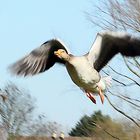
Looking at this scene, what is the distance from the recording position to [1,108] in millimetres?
22328

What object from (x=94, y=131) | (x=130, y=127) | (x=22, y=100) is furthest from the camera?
(x=94, y=131)

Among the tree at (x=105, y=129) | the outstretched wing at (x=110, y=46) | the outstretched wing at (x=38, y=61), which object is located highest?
the outstretched wing at (x=38, y=61)

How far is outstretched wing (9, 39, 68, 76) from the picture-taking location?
266 inches

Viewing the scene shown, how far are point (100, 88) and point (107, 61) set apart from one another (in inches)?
43.4

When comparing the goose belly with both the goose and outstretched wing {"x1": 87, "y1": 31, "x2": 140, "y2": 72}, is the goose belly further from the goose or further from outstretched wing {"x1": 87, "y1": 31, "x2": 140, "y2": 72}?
outstretched wing {"x1": 87, "y1": 31, "x2": 140, "y2": 72}

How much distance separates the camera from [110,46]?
7.12 metres

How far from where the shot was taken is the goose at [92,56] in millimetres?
6270

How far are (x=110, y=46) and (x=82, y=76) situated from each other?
1.14 metres

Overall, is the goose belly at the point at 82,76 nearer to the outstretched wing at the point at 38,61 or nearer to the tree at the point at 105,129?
the outstretched wing at the point at 38,61

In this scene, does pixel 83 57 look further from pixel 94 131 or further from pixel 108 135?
pixel 94 131

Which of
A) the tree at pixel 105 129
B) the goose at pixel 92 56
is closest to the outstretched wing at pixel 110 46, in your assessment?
the goose at pixel 92 56

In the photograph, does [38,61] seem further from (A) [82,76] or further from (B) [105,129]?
(B) [105,129]

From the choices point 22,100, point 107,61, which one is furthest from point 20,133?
point 107,61

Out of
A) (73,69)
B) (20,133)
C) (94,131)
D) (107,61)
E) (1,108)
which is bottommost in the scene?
(94,131)
